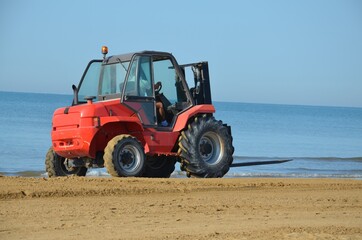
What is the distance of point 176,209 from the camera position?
1085 centimetres

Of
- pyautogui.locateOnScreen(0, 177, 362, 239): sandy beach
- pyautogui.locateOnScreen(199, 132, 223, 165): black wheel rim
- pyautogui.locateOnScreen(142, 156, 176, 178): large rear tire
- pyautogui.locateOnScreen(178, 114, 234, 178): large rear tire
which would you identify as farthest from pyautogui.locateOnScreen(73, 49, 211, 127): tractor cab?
pyautogui.locateOnScreen(0, 177, 362, 239): sandy beach

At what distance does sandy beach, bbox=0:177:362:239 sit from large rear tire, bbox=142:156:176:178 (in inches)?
78.6

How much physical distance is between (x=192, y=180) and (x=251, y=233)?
4950mm

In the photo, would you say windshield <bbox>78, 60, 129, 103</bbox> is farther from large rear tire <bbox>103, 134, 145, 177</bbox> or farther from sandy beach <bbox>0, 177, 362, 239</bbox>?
sandy beach <bbox>0, 177, 362, 239</bbox>

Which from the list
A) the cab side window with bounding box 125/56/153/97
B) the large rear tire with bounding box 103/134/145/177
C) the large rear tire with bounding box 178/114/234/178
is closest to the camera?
the large rear tire with bounding box 103/134/145/177

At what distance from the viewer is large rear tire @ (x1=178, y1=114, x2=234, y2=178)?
15.1 meters

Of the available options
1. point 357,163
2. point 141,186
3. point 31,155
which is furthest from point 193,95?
point 357,163

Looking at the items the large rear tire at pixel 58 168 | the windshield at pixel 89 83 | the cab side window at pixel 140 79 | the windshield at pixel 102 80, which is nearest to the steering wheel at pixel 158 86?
the cab side window at pixel 140 79

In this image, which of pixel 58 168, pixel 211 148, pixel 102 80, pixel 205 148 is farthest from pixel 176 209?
pixel 58 168

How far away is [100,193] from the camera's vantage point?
1208 centimetres

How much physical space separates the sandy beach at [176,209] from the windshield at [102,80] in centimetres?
211

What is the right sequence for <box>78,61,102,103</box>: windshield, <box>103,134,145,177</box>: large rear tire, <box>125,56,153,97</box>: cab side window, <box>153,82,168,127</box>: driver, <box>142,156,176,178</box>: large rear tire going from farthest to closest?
<box>142,156,176,178</box>: large rear tire, <box>78,61,102,103</box>: windshield, <box>153,82,168,127</box>: driver, <box>125,56,153,97</box>: cab side window, <box>103,134,145,177</box>: large rear tire

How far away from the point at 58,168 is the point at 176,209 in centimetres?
524

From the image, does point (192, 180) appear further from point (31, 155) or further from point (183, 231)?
point (31, 155)
